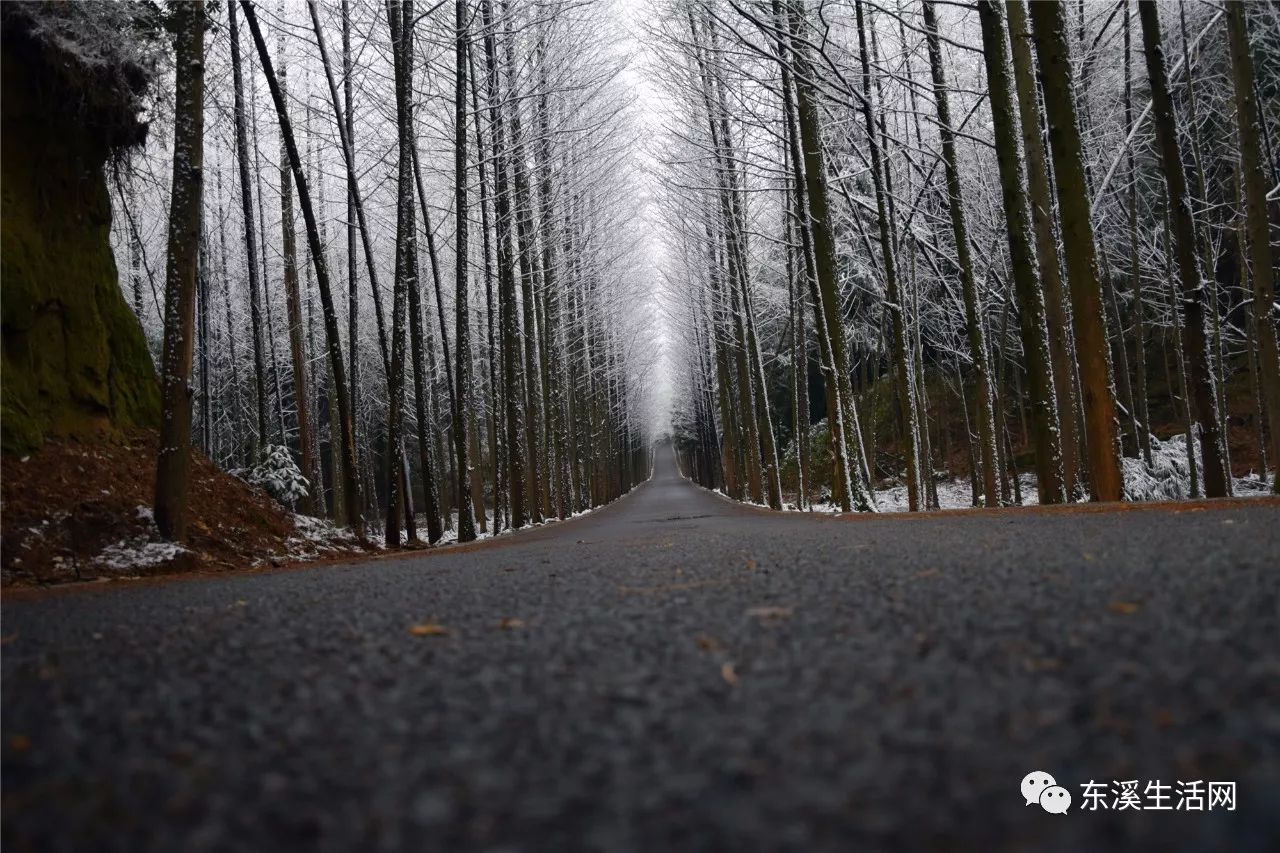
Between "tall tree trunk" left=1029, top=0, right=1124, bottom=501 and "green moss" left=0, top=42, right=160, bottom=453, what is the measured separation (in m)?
9.50

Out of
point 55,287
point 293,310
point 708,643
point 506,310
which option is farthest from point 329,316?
point 708,643

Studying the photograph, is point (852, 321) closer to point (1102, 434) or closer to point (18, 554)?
point (1102, 434)

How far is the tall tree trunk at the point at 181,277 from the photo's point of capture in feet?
19.1

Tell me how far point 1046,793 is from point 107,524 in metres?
6.87

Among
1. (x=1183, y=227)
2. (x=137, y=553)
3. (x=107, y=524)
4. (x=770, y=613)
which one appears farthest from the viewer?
(x=1183, y=227)

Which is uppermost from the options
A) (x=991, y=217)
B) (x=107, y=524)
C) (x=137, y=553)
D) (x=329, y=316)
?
(x=991, y=217)

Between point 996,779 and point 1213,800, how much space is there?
9.5 inches

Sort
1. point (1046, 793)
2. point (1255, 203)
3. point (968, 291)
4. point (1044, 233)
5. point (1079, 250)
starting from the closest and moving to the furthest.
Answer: point (1046, 793) < point (1079, 250) < point (1044, 233) < point (1255, 203) < point (968, 291)

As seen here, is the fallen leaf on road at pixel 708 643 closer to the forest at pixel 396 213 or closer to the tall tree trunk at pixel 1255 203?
the forest at pixel 396 213

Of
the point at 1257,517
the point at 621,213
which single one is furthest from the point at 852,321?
the point at 1257,517

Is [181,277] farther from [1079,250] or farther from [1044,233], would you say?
[1044,233]

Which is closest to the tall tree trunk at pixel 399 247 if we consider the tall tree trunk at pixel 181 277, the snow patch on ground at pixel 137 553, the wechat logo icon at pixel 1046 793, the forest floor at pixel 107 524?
the forest floor at pixel 107 524

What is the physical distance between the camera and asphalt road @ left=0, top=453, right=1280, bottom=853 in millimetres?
879

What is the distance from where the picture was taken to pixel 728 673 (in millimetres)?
1429
